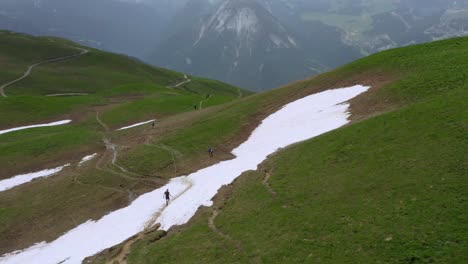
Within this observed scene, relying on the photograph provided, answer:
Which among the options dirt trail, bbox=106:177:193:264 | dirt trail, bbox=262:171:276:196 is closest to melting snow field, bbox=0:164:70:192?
dirt trail, bbox=106:177:193:264

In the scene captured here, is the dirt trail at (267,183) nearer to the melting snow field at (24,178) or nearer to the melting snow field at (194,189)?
the melting snow field at (194,189)

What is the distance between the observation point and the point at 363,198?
1100 inches

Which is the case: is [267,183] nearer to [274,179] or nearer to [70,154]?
[274,179]

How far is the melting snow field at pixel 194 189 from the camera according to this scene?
123 feet

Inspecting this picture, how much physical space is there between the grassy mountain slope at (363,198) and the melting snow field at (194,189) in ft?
9.49

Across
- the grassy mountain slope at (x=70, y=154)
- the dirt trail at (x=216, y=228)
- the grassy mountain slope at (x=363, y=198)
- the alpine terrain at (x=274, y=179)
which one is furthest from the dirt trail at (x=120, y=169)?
the dirt trail at (x=216, y=228)

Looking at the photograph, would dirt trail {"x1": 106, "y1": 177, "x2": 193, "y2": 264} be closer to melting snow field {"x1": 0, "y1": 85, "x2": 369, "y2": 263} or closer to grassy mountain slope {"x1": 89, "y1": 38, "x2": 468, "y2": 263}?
melting snow field {"x1": 0, "y1": 85, "x2": 369, "y2": 263}

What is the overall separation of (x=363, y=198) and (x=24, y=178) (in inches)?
2040

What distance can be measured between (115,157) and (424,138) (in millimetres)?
43294

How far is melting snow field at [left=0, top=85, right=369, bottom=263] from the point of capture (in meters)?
37.5

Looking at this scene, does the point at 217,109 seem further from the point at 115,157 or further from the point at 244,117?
the point at 115,157

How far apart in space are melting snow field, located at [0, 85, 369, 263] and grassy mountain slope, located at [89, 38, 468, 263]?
2892 mm

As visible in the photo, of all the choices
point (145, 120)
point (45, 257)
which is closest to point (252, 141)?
point (45, 257)

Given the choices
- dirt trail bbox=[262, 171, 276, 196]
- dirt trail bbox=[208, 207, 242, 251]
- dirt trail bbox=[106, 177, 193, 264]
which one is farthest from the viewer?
dirt trail bbox=[262, 171, 276, 196]
